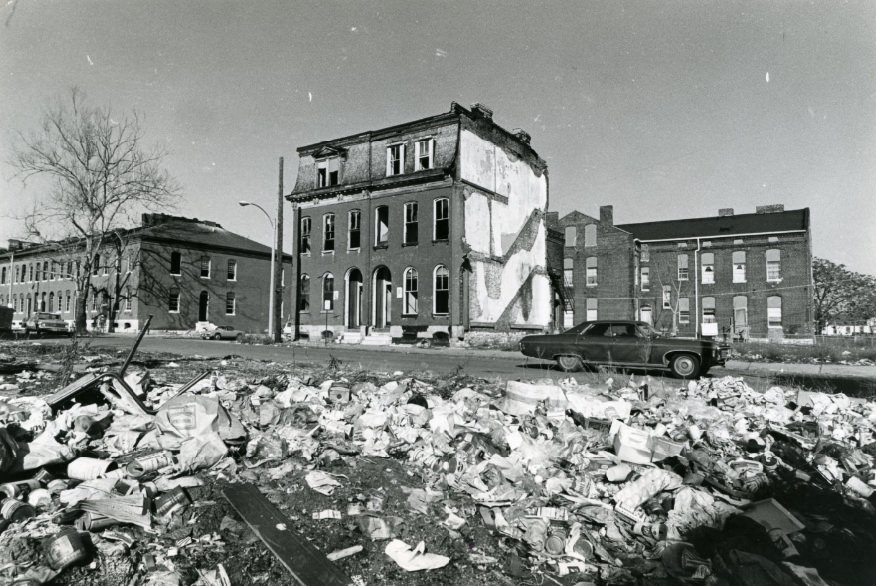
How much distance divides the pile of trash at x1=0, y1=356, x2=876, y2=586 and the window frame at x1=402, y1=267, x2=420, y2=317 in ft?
63.8

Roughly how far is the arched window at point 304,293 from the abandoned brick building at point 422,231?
58 millimetres

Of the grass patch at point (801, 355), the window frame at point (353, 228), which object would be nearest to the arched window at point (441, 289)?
the window frame at point (353, 228)

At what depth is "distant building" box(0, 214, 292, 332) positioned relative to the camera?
40688mm

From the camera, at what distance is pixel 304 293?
29.3 m

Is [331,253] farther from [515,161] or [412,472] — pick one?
[412,472]

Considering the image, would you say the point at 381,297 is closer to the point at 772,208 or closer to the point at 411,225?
the point at 411,225

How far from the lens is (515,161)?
28828mm

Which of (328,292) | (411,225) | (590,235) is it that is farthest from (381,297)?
(590,235)

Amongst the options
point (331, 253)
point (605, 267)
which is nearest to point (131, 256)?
point (331, 253)

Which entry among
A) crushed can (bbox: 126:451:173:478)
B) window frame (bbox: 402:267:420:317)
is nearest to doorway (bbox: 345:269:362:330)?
window frame (bbox: 402:267:420:317)

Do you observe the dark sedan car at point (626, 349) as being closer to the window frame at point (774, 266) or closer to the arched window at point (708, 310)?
the arched window at point (708, 310)

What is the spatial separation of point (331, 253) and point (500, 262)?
9157 mm

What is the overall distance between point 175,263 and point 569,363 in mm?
38807

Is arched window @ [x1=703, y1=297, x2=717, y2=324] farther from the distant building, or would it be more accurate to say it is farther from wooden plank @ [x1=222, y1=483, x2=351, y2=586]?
wooden plank @ [x1=222, y1=483, x2=351, y2=586]
